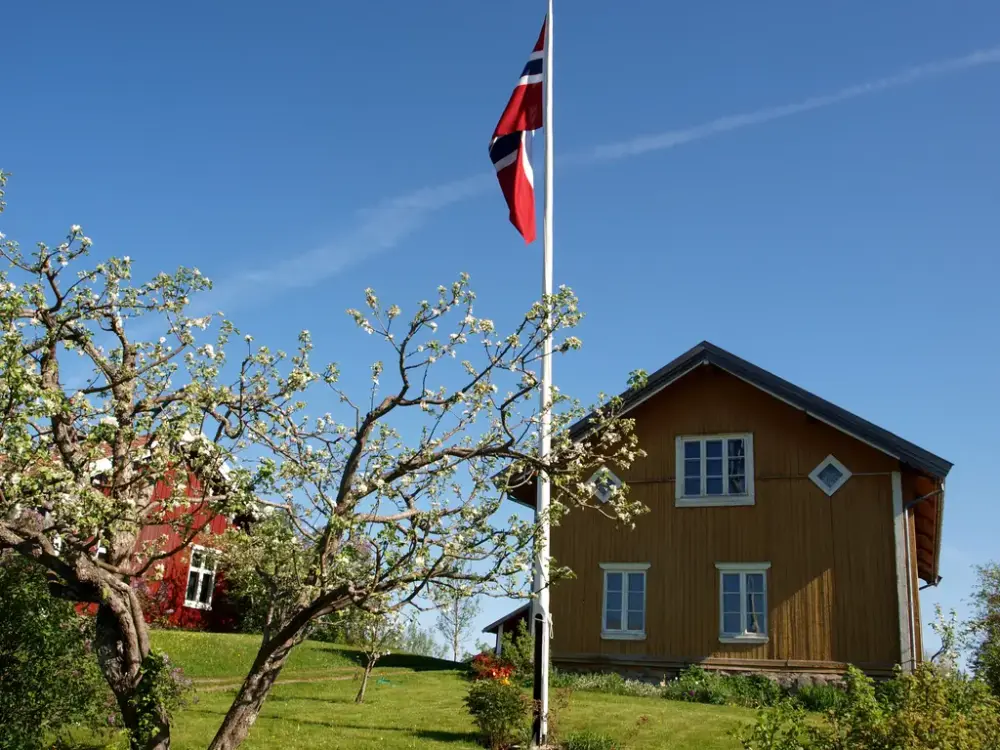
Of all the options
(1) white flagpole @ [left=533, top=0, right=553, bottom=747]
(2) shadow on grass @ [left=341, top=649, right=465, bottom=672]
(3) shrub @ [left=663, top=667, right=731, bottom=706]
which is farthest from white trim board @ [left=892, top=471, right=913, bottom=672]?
(2) shadow on grass @ [left=341, top=649, right=465, bottom=672]

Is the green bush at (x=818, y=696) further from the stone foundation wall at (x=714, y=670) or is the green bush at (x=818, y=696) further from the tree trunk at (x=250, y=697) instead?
the tree trunk at (x=250, y=697)

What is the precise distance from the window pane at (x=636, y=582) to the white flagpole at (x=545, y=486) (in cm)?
943

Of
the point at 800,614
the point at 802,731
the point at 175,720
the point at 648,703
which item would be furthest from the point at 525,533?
the point at 800,614

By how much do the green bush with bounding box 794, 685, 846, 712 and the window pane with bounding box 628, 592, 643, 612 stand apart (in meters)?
4.27

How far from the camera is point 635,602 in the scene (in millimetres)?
24438

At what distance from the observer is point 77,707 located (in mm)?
11812

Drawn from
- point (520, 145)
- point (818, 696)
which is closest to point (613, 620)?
point (818, 696)

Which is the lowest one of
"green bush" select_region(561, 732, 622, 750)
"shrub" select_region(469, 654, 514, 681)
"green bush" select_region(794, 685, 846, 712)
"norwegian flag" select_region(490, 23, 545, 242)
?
"green bush" select_region(561, 732, 622, 750)

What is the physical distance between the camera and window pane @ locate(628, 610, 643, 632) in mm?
24225

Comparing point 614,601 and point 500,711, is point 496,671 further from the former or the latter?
point 614,601

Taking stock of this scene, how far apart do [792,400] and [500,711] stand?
38.9 feet

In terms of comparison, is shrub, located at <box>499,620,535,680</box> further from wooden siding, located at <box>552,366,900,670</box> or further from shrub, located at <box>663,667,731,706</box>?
shrub, located at <box>663,667,731,706</box>

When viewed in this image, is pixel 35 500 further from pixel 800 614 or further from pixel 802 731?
pixel 800 614

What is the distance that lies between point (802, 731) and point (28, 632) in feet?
28.8
